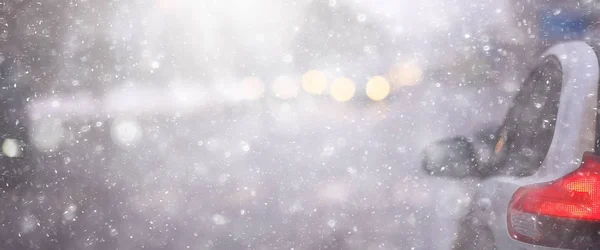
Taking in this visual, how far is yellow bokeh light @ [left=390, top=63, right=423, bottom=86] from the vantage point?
4.70 m

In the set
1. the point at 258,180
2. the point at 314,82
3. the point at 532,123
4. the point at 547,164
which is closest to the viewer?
the point at 547,164

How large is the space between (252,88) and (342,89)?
79cm

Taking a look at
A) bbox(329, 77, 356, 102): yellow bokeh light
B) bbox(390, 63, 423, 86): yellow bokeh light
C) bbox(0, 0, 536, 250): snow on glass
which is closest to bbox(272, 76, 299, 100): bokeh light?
bbox(0, 0, 536, 250): snow on glass

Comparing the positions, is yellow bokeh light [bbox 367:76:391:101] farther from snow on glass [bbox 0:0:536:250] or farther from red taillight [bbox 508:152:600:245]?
red taillight [bbox 508:152:600:245]

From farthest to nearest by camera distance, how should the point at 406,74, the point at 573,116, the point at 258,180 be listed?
the point at 406,74 < the point at 258,180 < the point at 573,116

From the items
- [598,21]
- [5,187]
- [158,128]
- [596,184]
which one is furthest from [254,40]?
[596,184]

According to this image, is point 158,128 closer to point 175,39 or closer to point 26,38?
point 175,39

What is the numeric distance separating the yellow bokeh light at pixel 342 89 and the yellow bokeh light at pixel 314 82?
0.09 meters

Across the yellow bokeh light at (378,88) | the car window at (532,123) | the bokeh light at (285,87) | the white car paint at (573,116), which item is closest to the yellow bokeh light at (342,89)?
the yellow bokeh light at (378,88)

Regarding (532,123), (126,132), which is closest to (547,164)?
(532,123)

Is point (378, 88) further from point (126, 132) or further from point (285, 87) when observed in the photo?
point (126, 132)

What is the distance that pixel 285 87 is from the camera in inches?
171

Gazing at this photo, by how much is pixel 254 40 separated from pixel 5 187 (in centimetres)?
203

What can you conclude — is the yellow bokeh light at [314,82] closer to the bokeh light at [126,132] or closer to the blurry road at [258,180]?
the blurry road at [258,180]
